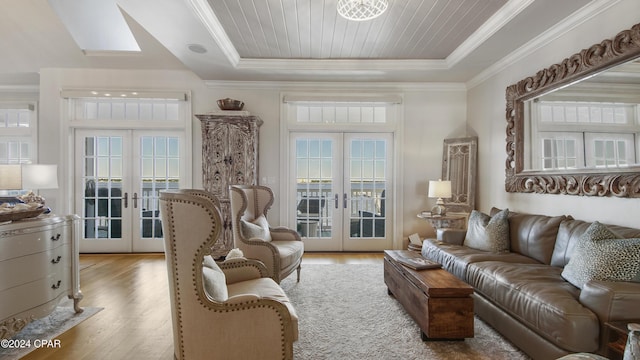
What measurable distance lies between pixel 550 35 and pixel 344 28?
2.11 metres

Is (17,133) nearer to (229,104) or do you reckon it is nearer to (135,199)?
(135,199)

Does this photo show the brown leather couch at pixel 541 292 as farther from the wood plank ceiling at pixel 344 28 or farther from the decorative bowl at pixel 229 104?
the decorative bowl at pixel 229 104

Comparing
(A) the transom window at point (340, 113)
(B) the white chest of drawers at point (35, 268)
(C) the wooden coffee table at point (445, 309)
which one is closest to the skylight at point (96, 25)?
(A) the transom window at point (340, 113)

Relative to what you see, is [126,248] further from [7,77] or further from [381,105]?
[381,105]

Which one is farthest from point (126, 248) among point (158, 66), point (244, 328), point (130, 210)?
point (244, 328)

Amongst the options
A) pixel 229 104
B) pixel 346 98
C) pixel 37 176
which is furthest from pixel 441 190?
pixel 37 176

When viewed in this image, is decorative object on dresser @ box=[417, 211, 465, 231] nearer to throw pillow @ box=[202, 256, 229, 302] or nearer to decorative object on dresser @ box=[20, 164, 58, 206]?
throw pillow @ box=[202, 256, 229, 302]

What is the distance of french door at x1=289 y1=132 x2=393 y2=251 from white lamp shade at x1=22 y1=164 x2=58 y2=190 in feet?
9.71

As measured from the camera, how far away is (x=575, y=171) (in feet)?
9.18

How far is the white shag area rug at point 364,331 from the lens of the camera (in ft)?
6.76

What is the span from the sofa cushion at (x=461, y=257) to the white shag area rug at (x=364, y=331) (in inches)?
18.2

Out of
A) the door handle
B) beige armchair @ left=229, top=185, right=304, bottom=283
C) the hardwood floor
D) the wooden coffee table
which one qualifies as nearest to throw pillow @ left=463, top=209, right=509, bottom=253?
the wooden coffee table

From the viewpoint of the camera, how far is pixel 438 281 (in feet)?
7.32

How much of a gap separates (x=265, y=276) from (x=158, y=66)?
396 centimetres
